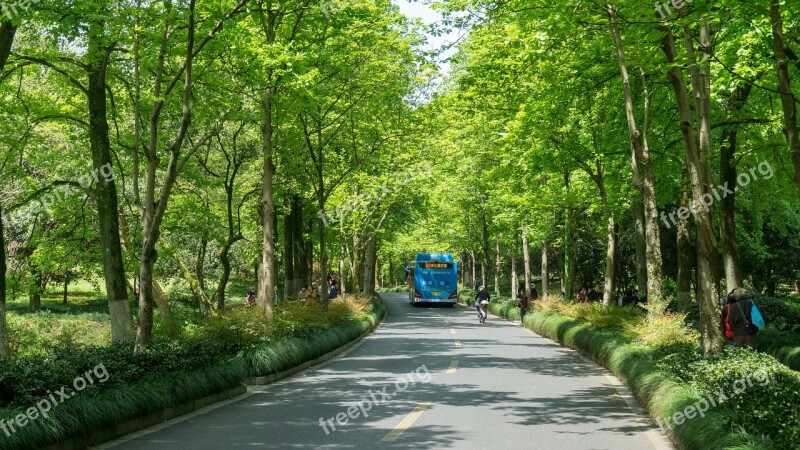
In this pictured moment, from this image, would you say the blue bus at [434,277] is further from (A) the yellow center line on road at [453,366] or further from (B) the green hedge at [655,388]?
(A) the yellow center line on road at [453,366]

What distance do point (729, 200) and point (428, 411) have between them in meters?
11.4

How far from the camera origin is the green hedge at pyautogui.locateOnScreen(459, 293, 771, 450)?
6906 mm

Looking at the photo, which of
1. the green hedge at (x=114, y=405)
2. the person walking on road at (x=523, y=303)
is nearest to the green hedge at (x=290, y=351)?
the green hedge at (x=114, y=405)

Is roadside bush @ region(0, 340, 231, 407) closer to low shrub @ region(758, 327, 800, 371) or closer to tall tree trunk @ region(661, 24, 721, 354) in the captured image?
tall tree trunk @ region(661, 24, 721, 354)

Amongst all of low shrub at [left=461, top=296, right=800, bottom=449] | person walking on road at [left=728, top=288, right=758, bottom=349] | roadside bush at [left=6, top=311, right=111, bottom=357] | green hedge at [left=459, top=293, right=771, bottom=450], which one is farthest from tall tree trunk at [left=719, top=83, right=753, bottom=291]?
roadside bush at [left=6, top=311, right=111, bottom=357]

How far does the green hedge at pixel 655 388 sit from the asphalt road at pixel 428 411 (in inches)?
13.7

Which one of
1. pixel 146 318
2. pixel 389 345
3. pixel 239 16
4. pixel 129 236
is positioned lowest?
pixel 389 345

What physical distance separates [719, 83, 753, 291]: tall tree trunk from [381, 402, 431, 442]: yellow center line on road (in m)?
10.1

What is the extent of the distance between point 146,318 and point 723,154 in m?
14.7

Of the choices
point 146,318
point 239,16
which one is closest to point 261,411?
point 146,318

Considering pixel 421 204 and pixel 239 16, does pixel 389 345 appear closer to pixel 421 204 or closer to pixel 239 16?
pixel 239 16

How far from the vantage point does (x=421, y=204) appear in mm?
43781

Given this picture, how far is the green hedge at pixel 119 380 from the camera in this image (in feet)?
26.0

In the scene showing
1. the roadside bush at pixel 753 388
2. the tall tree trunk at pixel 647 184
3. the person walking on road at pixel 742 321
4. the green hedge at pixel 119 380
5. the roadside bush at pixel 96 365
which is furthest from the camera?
the tall tree trunk at pixel 647 184
